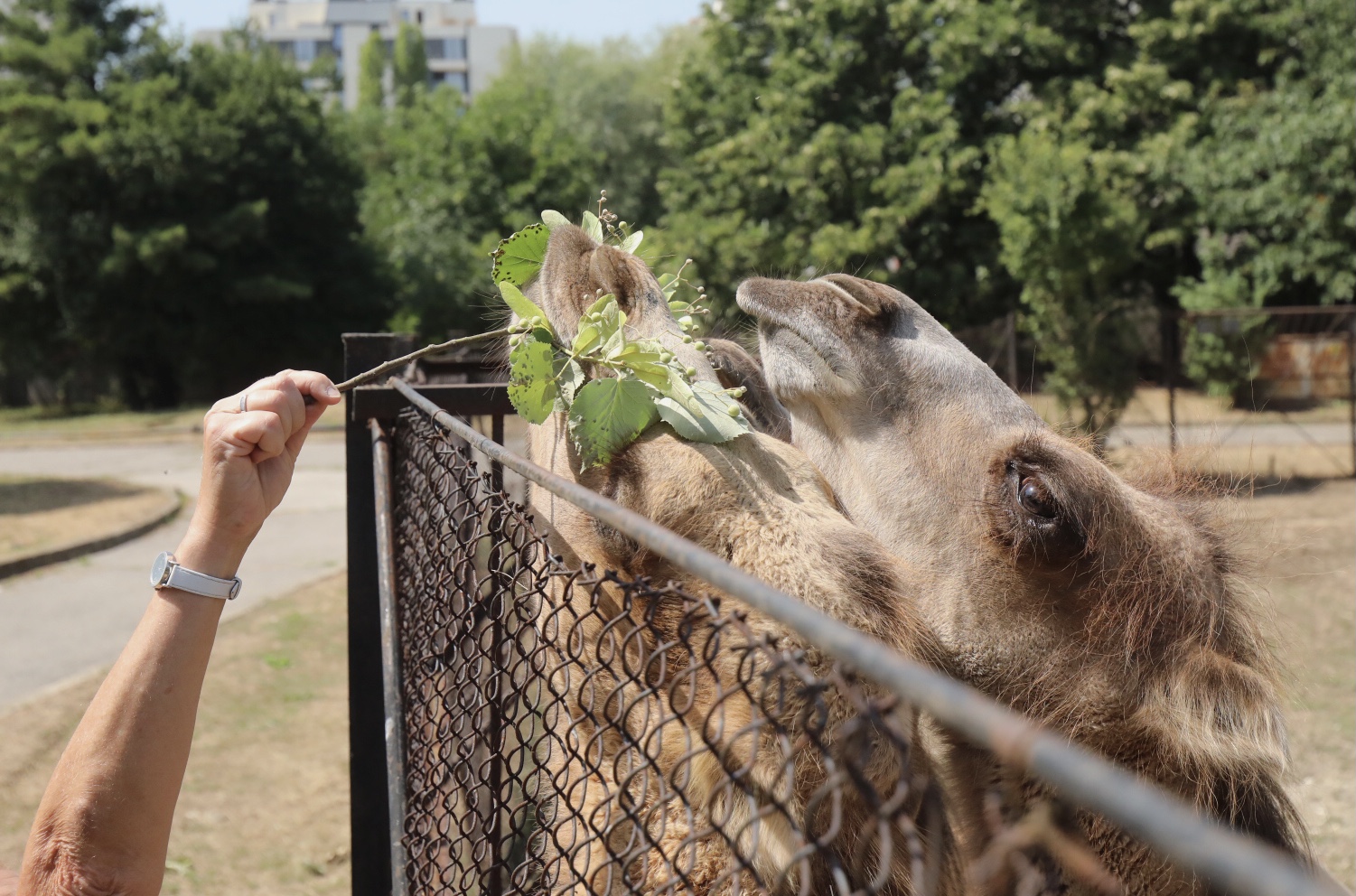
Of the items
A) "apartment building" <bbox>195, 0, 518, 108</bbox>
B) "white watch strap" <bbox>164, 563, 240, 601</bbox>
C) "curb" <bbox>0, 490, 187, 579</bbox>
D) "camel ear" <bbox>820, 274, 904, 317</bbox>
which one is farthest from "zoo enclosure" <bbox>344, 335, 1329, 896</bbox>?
"apartment building" <bbox>195, 0, 518, 108</bbox>

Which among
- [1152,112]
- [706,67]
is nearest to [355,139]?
[706,67]

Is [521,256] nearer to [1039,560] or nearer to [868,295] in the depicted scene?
[868,295]

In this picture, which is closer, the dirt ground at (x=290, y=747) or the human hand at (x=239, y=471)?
the human hand at (x=239, y=471)

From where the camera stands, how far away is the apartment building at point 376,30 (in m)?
79.9

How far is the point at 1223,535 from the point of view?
7.80ft

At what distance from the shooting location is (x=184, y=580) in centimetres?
158

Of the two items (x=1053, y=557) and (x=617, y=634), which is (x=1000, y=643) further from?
(x=617, y=634)

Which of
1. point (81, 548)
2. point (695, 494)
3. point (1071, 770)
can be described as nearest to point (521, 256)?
point (695, 494)

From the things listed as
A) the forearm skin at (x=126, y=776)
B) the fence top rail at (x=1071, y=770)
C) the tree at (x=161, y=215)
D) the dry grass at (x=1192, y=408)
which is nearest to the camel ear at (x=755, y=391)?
the forearm skin at (x=126, y=776)

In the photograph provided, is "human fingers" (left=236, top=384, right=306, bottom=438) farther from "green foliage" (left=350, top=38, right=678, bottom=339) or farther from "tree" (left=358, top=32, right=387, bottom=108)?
"tree" (left=358, top=32, right=387, bottom=108)

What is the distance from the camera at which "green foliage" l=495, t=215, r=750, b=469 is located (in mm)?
1909

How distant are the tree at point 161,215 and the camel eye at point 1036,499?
25.3 meters

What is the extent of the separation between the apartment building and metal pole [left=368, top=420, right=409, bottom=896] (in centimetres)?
8202

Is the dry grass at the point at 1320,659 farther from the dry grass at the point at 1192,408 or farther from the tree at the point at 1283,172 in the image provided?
the tree at the point at 1283,172
